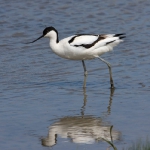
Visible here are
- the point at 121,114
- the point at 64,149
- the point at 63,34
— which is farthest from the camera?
the point at 63,34

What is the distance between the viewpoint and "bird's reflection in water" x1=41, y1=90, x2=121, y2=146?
254 inches

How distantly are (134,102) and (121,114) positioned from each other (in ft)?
1.77

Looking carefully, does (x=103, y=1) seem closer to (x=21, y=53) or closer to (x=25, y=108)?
(x=21, y=53)

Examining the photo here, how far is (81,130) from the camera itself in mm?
6836

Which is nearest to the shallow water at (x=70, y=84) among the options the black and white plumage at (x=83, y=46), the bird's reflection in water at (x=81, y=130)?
the bird's reflection in water at (x=81, y=130)

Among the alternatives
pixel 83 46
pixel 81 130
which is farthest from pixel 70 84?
pixel 81 130

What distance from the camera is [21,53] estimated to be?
10773mm

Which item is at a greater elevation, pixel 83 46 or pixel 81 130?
pixel 83 46

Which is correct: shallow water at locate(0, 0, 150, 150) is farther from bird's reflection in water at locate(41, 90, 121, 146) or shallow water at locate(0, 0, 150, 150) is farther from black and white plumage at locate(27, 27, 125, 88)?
Answer: black and white plumage at locate(27, 27, 125, 88)

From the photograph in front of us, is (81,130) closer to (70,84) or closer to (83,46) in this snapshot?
(70,84)

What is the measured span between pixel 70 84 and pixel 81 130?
6.97ft

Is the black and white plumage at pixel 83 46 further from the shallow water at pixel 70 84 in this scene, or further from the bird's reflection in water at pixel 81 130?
the bird's reflection in water at pixel 81 130

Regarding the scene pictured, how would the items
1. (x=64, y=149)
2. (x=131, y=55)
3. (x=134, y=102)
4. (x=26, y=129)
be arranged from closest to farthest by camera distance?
(x=64, y=149), (x=26, y=129), (x=134, y=102), (x=131, y=55)

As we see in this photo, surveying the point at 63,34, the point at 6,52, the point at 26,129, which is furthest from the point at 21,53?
the point at 26,129
